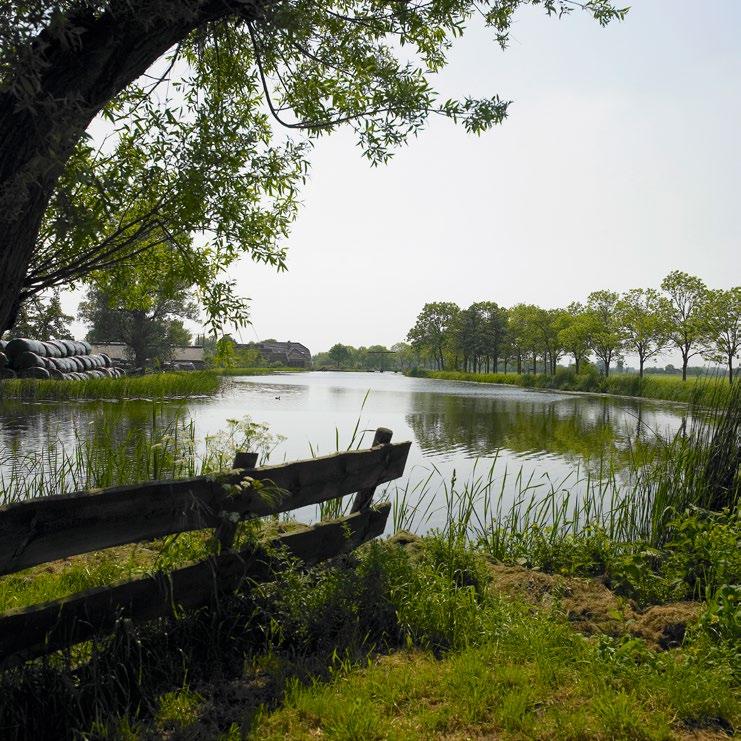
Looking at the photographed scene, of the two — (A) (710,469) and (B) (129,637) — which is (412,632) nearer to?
(B) (129,637)

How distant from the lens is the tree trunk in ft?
8.96

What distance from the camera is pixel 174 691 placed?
306 centimetres

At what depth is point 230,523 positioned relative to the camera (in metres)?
3.58

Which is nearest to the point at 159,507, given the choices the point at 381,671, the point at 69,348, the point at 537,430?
the point at 381,671

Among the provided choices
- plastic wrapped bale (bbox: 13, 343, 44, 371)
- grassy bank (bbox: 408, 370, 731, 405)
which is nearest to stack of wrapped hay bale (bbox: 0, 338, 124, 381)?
plastic wrapped bale (bbox: 13, 343, 44, 371)

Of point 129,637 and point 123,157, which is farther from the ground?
point 123,157

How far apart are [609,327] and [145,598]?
183ft

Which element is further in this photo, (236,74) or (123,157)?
(236,74)

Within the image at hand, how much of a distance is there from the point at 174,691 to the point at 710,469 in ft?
19.2

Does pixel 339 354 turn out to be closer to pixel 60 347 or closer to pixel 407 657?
pixel 60 347

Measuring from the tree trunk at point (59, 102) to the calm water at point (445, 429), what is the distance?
15.5 feet

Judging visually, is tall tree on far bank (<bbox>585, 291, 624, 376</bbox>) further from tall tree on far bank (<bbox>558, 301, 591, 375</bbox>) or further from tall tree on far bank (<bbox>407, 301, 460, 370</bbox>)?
tall tree on far bank (<bbox>407, 301, 460, 370</bbox>)

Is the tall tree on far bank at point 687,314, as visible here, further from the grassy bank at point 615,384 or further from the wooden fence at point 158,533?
the wooden fence at point 158,533

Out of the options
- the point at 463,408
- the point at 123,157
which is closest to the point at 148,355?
the point at 463,408
